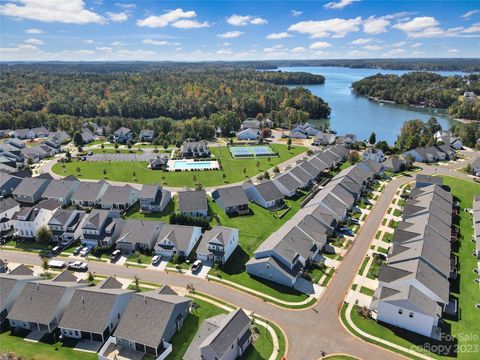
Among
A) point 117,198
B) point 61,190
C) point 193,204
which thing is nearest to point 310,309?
point 193,204

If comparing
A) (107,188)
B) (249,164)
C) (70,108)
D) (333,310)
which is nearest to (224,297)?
(333,310)

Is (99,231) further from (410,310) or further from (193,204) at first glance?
(410,310)

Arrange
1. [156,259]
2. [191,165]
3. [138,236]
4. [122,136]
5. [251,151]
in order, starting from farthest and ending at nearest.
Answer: [122,136]
[251,151]
[191,165]
[138,236]
[156,259]

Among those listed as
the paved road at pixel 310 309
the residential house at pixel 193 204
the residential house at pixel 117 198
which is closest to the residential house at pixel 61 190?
the residential house at pixel 117 198

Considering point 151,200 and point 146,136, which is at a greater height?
point 146,136

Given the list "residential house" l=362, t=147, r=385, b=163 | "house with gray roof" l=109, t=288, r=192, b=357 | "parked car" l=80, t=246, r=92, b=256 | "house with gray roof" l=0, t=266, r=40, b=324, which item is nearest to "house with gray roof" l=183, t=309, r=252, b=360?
"house with gray roof" l=109, t=288, r=192, b=357

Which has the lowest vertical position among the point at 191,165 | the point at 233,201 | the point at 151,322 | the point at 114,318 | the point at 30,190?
the point at 114,318

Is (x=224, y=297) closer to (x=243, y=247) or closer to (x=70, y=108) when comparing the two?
(x=243, y=247)
